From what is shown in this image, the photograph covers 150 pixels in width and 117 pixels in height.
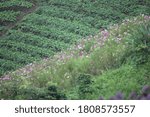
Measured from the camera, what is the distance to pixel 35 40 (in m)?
23.6

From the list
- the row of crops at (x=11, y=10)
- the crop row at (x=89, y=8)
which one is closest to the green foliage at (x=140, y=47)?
the crop row at (x=89, y=8)

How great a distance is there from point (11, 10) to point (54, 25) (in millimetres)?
4994

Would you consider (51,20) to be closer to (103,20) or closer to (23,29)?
(23,29)

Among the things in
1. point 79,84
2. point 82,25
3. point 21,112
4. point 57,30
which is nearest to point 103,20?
point 82,25

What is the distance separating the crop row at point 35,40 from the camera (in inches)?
886

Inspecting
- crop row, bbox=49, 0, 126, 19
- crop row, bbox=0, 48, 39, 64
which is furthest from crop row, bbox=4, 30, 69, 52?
crop row, bbox=49, 0, 126, 19

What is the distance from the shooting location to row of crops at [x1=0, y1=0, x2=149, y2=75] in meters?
22.4

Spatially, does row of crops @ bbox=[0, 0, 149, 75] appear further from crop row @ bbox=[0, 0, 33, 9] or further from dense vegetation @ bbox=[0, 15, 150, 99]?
dense vegetation @ bbox=[0, 15, 150, 99]

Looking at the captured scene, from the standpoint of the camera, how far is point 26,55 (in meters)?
22.2

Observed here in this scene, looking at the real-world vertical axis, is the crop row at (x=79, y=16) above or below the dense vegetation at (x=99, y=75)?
below

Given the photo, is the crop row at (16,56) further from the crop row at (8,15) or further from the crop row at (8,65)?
the crop row at (8,15)

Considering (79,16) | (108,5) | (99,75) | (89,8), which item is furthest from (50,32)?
(99,75)

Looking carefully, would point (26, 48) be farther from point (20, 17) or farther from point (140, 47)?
point (140, 47)

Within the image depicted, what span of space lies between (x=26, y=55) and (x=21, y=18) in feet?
19.0
